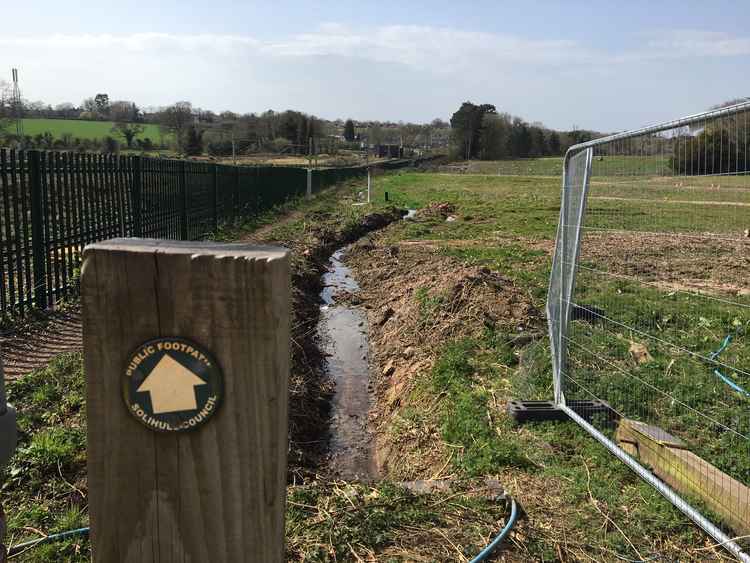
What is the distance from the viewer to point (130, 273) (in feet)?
4.07

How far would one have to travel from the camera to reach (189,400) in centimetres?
124

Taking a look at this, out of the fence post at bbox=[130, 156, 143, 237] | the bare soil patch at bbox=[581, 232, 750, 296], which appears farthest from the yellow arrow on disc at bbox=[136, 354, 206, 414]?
the fence post at bbox=[130, 156, 143, 237]

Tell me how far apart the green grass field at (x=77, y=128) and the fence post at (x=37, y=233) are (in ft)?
202

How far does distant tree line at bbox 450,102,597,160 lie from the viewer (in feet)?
339

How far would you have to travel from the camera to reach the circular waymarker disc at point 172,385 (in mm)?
1233

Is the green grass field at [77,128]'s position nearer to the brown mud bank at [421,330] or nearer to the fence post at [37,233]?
the fence post at [37,233]

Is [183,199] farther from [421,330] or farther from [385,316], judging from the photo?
[421,330]

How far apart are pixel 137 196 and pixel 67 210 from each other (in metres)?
2.58

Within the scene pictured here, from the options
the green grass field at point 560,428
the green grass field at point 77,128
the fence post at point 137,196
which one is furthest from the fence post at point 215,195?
the green grass field at point 77,128

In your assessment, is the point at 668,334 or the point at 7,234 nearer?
the point at 668,334

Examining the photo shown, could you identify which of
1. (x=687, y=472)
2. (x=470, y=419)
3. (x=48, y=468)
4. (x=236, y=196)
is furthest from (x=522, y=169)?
(x=48, y=468)

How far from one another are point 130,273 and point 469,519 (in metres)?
2.76

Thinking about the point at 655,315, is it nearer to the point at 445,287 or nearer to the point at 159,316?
the point at 445,287

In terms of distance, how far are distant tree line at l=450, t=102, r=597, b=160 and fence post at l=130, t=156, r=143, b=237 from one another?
95.9m
